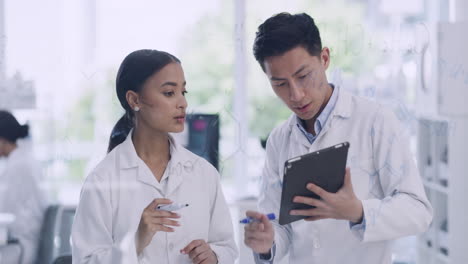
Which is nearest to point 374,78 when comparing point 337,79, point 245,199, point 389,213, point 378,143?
point 337,79

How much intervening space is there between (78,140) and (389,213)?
3.73 ft

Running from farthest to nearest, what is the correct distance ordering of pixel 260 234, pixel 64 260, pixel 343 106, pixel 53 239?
1. pixel 53 239
2. pixel 64 260
3. pixel 343 106
4. pixel 260 234

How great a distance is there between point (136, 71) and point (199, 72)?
621mm

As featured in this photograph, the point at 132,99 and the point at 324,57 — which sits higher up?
the point at 324,57

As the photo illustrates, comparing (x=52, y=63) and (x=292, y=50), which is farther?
(x=52, y=63)

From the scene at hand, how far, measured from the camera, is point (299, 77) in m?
1.30

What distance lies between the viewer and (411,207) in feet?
4.04

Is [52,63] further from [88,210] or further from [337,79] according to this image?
[337,79]

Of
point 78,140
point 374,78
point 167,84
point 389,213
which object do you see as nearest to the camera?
point 389,213

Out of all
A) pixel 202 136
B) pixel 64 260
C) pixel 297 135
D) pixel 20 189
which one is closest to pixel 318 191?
pixel 297 135

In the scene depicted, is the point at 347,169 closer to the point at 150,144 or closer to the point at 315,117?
the point at 315,117

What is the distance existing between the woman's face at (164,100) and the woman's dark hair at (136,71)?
0.01 m

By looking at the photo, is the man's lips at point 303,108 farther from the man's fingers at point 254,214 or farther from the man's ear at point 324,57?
the man's fingers at point 254,214

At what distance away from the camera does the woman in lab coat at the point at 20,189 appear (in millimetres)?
1895
